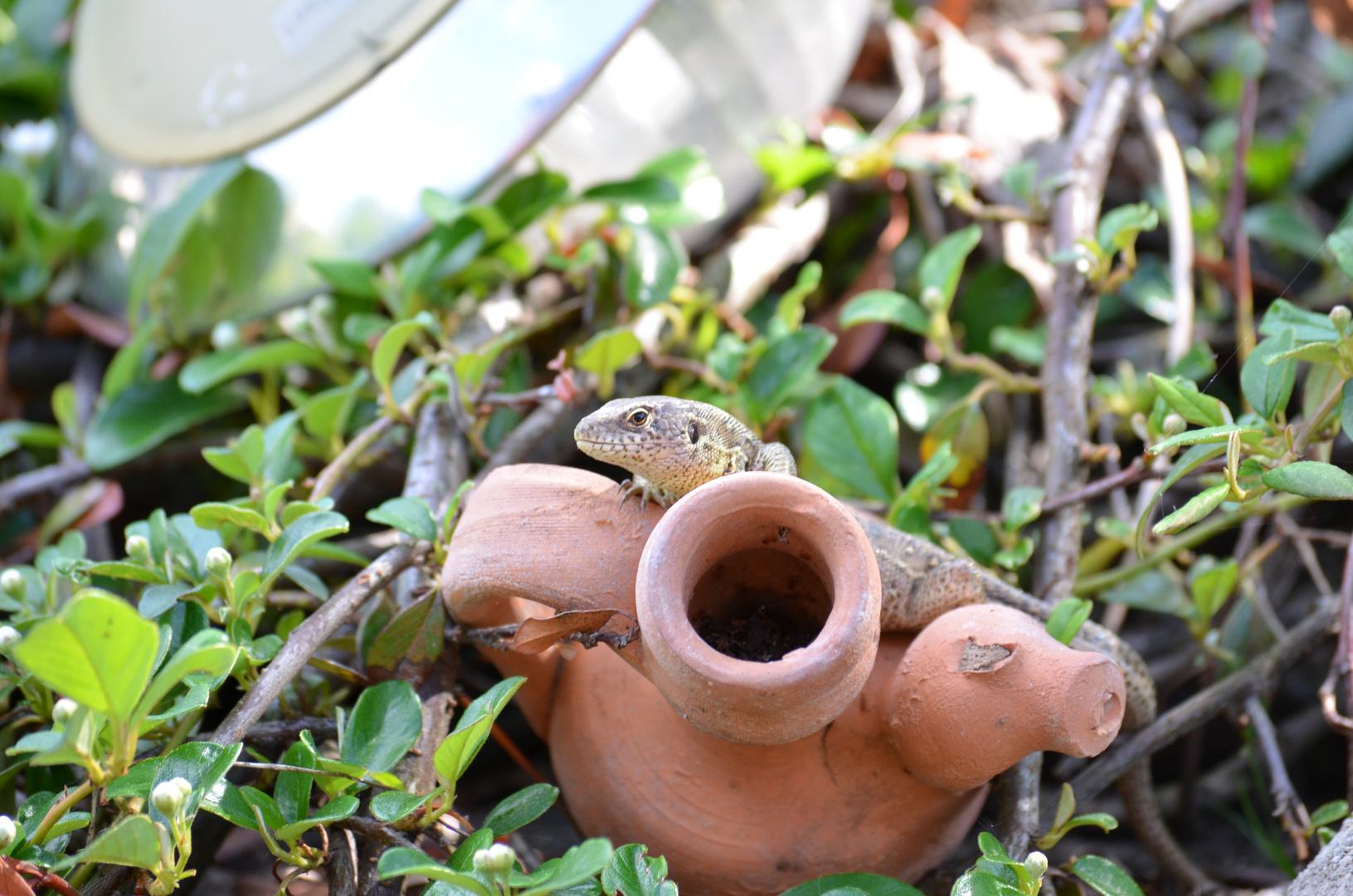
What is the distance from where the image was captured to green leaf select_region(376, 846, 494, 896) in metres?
0.95

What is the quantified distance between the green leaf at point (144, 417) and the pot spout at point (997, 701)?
1682 millimetres

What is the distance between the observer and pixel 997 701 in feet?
3.83

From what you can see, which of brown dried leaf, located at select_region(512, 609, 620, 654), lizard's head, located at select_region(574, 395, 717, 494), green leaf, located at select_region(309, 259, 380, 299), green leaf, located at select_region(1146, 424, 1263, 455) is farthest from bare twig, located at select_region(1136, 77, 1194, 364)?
green leaf, located at select_region(309, 259, 380, 299)

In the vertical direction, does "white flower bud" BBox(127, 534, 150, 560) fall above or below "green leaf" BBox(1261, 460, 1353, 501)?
above

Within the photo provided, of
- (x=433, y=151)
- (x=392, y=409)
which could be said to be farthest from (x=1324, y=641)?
(x=433, y=151)

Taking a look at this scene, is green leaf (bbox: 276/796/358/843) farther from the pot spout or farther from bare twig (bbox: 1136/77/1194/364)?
bare twig (bbox: 1136/77/1194/364)

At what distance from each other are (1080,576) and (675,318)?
3.39ft

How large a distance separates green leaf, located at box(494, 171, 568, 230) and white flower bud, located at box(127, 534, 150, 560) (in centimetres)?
102

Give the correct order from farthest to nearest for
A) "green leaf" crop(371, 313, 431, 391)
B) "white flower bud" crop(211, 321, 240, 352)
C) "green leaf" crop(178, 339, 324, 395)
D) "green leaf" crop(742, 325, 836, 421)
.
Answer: "white flower bud" crop(211, 321, 240, 352), "green leaf" crop(178, 339, 324, 395), "green leaf" crop(742, 325, 836, 421), "green leaf" crop(371, 313, 431, 391)

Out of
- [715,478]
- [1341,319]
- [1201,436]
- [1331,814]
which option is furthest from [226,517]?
[1331,814]

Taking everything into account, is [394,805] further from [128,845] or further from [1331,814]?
[1331,814]

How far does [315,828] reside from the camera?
4.32ft

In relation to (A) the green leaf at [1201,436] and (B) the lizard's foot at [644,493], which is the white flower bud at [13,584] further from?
(A) the green leaf at [1201,436]

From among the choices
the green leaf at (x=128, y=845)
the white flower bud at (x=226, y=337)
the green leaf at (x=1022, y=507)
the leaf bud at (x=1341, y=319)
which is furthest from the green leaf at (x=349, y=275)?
the leaf bud at (x=1341, y=319)
